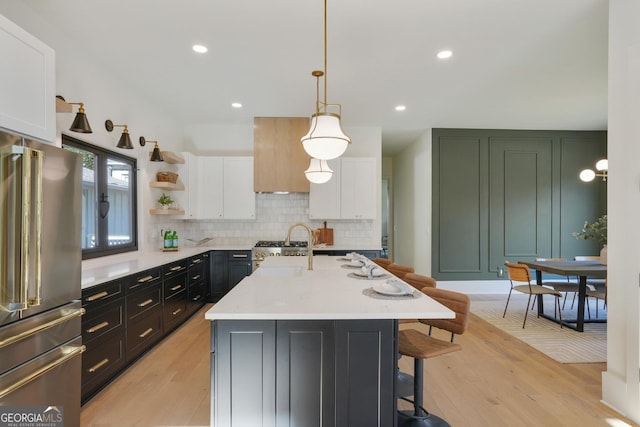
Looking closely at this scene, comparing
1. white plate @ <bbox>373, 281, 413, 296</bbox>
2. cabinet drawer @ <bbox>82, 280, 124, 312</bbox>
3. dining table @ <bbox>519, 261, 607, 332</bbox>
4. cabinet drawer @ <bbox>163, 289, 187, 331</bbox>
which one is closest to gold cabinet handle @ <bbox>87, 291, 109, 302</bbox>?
cabinet drawer @ <bbox>82, 280, 124, 312</bbox>

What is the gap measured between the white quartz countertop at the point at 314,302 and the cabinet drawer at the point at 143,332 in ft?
4.40

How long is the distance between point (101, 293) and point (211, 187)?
3138mm

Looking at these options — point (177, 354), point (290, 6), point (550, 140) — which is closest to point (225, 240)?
point (177, 354)

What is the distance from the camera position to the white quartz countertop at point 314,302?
164 cm

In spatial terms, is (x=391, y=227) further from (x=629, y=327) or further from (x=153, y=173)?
(x=629, y=327)

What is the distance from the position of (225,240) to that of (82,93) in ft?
10.1

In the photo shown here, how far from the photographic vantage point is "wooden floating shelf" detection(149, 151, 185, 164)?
4.68m

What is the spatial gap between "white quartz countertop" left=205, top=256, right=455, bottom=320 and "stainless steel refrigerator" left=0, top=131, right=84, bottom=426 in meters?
0.92

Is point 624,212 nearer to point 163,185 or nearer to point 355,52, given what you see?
point 355,52

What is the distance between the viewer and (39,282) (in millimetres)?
1749

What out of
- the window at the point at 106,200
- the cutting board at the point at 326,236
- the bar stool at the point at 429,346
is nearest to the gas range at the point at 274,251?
the cutting board at the point at 326,236

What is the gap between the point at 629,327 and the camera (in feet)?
7.40

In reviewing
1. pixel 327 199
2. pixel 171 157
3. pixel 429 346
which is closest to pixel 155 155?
pixel 171 157

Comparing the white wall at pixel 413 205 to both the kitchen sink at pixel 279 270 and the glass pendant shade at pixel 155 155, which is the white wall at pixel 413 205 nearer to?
the kitchen sink at pixel 279 270
